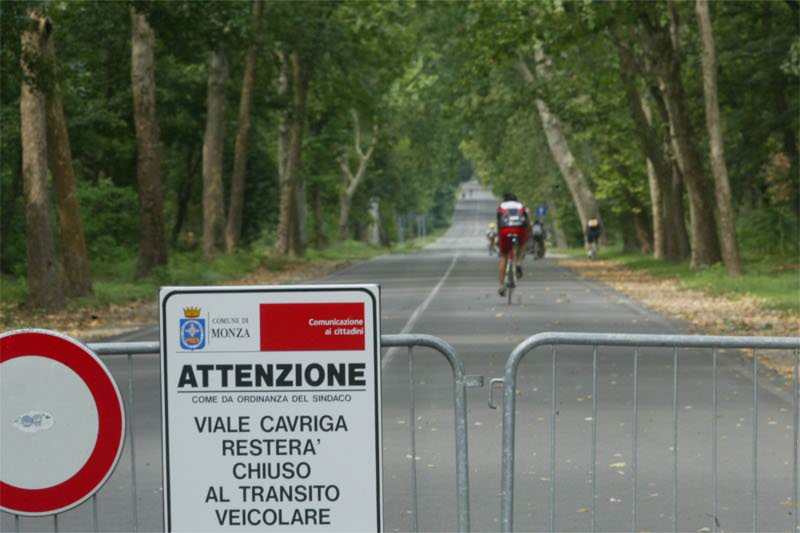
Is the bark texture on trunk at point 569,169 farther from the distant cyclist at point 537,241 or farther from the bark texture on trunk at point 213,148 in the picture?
the bark texture on trunk at point 213,148

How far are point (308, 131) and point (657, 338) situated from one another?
2316 inches

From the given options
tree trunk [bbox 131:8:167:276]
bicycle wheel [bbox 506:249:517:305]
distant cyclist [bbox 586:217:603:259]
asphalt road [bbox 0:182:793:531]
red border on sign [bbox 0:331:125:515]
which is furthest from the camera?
distant cyclist [bbox 586:217:603:259]

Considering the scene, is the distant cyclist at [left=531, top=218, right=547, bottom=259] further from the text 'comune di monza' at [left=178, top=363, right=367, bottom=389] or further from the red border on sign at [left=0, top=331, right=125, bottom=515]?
the red border on sign at [left=0, top=331, right=125, bottom=515]

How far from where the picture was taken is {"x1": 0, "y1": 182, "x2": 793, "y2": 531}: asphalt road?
817cm

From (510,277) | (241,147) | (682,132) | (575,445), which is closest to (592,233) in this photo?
(241,147)

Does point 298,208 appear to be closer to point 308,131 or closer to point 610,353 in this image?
point 308,131

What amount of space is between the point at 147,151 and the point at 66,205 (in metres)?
5.42

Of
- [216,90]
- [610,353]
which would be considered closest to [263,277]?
[216,90]

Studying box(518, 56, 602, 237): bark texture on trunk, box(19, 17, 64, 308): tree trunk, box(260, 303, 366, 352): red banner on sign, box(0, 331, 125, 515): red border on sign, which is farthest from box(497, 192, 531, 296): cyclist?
box(518, 56, 602, 237): bark texture on trunk

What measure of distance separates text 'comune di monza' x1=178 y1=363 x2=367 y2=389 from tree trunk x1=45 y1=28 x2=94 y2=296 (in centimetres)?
2251

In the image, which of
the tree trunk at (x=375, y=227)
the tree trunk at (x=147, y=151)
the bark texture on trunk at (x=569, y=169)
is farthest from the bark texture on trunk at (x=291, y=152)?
the tree trunk at (x=375, y=227)

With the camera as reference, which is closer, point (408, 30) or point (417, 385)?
point (417, 385)

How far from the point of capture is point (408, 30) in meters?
53.8

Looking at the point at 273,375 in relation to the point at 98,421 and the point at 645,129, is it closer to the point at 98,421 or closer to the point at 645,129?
the point at 98,421
